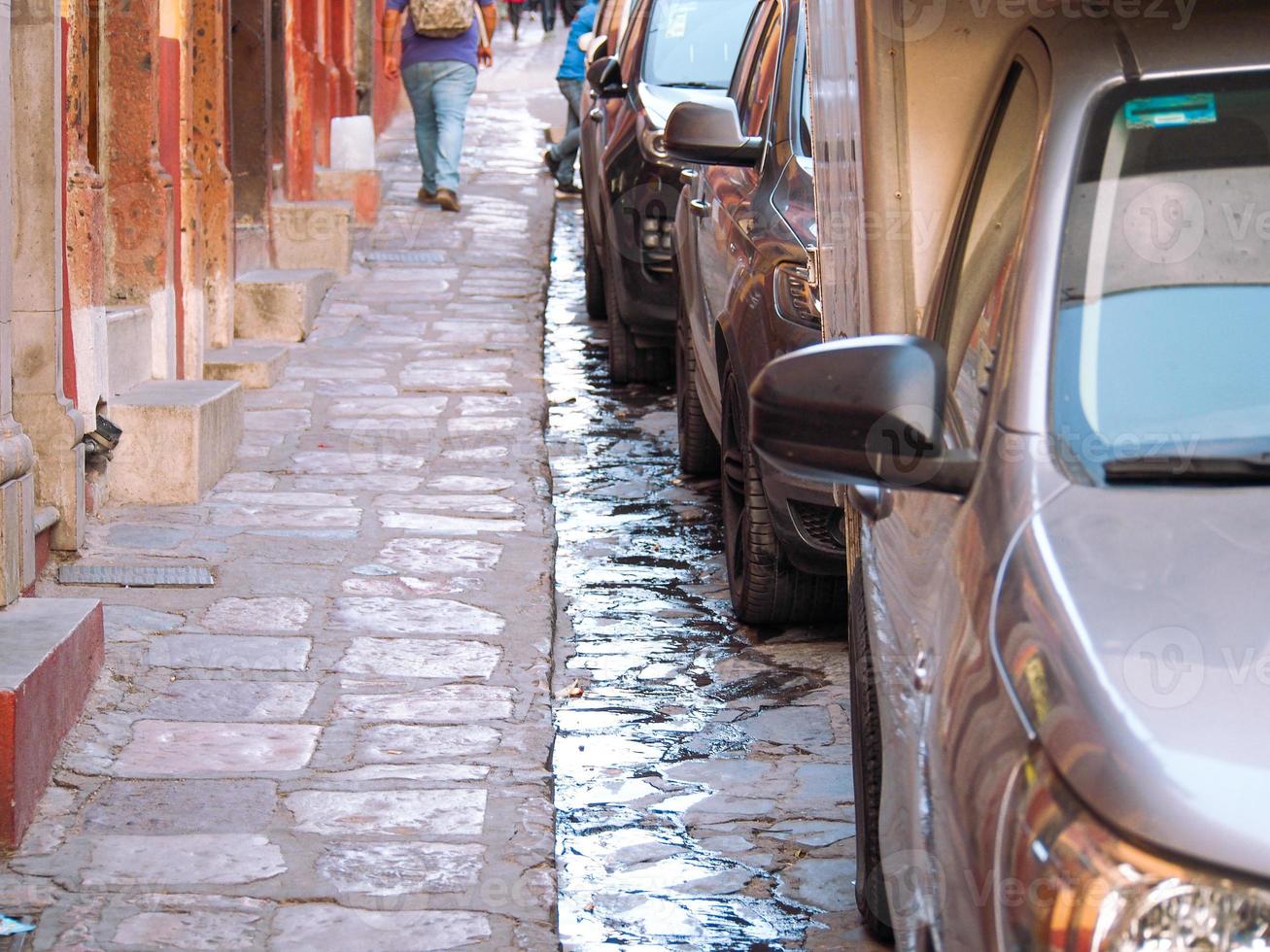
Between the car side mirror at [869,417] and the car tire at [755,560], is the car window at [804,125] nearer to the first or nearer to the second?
the car tire at [755,560]

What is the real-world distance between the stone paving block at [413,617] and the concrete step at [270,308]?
15.9 ft

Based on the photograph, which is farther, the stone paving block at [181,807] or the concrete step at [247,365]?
the concrete step at [247,365]

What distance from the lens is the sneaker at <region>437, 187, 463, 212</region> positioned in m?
15.8

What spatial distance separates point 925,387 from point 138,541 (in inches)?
199

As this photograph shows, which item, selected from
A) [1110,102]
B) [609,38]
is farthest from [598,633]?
[609,38]

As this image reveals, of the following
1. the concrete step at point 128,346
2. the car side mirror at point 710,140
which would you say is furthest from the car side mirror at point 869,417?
the concrete step at point 128,346

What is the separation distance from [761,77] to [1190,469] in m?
4.96

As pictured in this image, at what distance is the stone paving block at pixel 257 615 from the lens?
6230 mm

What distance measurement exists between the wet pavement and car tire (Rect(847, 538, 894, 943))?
134 mm

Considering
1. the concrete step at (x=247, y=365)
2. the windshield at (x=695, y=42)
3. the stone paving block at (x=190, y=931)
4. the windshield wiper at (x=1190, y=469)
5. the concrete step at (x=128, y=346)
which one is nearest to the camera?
the windshield wiper at (x=1190, y=469)

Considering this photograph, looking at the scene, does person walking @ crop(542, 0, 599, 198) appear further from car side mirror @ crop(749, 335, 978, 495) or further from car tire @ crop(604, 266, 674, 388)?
car side mirror @ crop(749, 335, 978, 495)

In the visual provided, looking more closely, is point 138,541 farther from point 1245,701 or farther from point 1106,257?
point 1245,701

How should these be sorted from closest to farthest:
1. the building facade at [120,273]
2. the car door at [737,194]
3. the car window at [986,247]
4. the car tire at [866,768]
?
the car window at [986,247] → the car tire at [866,768] → the building facade at [120,273] → the car door at [737,194]

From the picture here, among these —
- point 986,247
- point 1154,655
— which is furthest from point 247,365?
point 1154,655
